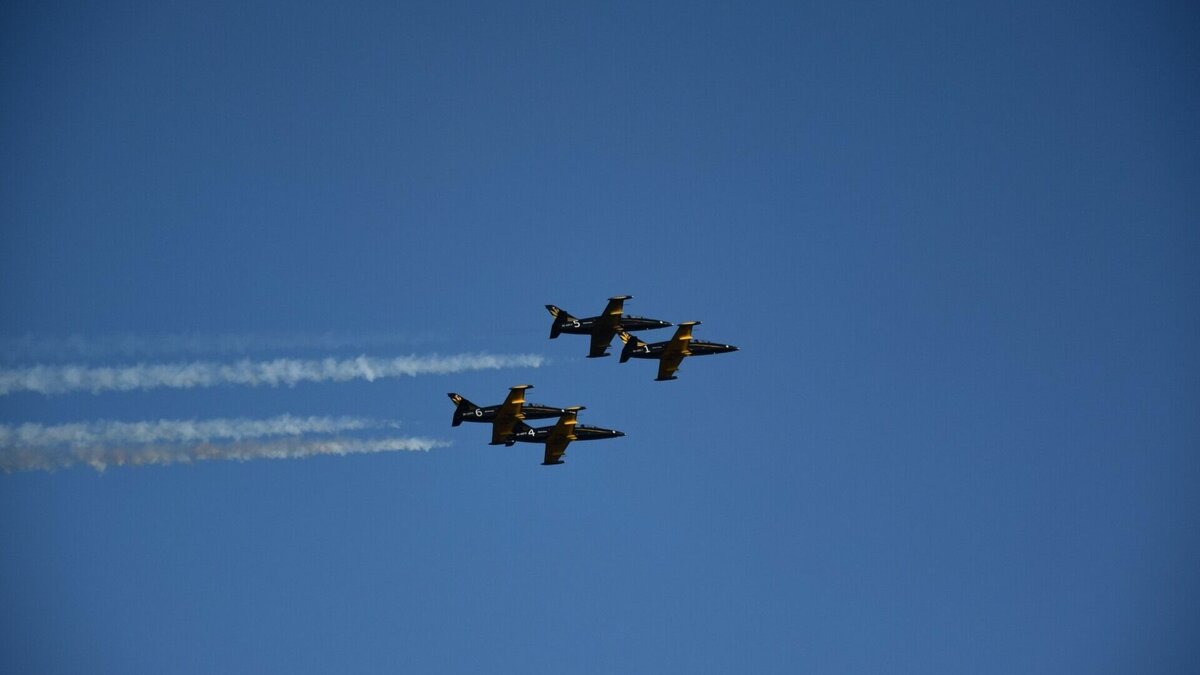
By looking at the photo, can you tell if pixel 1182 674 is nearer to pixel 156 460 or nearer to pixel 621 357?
pixel 621 357

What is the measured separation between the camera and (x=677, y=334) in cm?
12425

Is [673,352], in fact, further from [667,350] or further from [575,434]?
[575,434]

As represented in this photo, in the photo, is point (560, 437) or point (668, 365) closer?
point (560, 437)

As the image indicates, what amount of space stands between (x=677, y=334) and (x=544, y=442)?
9030mm

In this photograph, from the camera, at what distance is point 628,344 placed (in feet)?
406

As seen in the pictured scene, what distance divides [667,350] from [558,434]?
728 cm

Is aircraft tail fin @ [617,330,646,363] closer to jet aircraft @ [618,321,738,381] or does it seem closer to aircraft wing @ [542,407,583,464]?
jet aircraft @ [618,321,738,381]

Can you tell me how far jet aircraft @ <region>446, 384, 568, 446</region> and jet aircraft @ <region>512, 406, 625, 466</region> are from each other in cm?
52

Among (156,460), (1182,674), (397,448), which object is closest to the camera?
(156,460)

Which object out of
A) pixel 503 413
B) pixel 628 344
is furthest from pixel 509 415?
pixel 628 344

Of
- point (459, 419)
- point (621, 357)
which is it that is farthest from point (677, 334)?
point (459, 419)

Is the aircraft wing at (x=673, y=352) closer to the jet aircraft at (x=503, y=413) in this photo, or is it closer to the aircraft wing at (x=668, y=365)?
the aircraft wing at (x=668, y=365)

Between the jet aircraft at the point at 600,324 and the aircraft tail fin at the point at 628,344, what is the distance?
12.5 inches

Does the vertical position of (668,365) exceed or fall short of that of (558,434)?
it exceeds it
